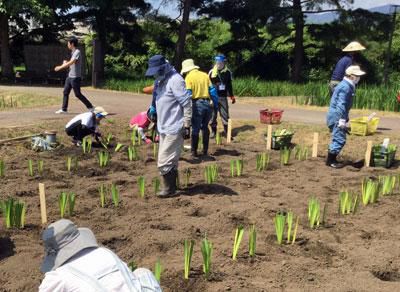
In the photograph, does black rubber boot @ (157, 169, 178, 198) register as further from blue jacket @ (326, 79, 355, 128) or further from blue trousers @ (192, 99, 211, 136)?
blue jacket @ (326, 79, 355, 128)

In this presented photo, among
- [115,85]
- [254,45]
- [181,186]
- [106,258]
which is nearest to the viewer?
[106,258]

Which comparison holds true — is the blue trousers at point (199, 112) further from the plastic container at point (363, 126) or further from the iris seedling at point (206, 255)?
the iris seedling at point (206, 255)

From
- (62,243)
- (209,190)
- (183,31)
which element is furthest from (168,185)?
(183,31)

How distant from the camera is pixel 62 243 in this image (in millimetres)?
2229

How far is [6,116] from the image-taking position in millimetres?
9930

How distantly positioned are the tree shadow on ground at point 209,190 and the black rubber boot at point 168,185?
0.63 ft

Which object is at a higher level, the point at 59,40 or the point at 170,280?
the point at 59,40

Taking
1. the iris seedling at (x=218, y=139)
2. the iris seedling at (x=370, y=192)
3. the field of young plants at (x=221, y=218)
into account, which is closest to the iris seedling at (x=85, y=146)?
Answer: the field of young plants at (x=221, y=218)

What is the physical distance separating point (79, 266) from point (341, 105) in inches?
213

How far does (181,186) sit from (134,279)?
3864 mm

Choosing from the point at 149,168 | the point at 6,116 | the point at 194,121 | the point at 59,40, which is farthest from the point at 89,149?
the point at 59,40

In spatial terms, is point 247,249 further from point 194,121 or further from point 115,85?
point 115,85

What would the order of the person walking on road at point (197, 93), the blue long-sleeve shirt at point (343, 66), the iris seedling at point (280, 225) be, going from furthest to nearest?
1. the blue long-sleeve shirt at point (343, 66)
2. the person walking on road at point (197, 93)
3. the iris seedling at point (280, 225)

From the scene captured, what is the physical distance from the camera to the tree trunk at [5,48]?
17625mm
